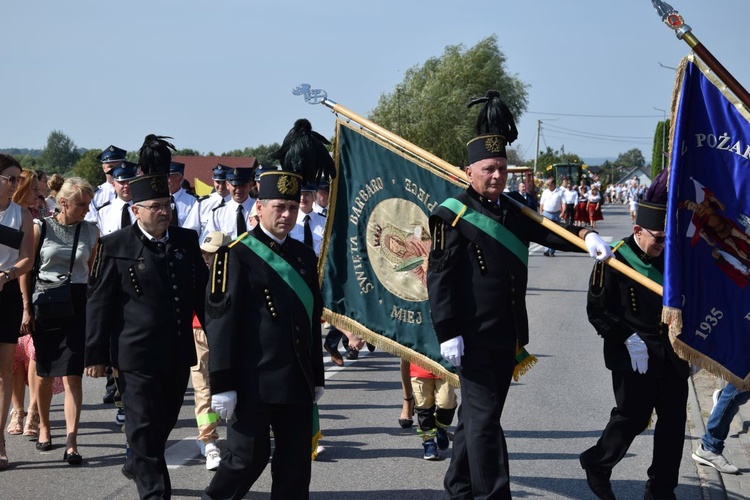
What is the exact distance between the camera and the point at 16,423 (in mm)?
8477

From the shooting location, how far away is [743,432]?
818 centimetres

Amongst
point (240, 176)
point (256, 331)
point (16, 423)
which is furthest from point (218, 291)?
point (240, 176)

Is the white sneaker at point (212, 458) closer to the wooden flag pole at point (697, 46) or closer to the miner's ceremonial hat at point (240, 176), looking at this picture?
the miner's ceremonial hat at point (240, 176)

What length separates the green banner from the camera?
7238mm

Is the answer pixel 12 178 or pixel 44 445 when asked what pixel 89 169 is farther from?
pixel 12 178

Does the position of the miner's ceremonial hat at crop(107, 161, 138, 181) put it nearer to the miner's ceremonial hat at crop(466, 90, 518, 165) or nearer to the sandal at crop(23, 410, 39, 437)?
the sandal at crop(23, 410, 39, 437)

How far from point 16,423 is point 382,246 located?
11.3 feet

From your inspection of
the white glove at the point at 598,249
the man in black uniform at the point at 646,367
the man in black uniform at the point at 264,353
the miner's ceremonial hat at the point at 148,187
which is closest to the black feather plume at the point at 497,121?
the white glove at the point at 598,249

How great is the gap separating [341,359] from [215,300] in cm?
652

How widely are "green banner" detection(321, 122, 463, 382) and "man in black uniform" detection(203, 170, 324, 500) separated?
1930mm

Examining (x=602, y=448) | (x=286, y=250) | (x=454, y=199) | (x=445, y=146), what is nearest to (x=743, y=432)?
(x=602, y=448)

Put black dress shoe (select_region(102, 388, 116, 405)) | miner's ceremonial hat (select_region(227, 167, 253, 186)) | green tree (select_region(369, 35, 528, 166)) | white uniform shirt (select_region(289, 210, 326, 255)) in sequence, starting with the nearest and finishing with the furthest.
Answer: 1. black dress shoe (select_region(102, 388, 116, 405))
2. white uniform shirt (select_region(289, 210, 326, 255))
3. miner's ceremonial hat (select_region(227, 167, 253, 186))
4. green tree (select_region(369, 35, 528, 166))

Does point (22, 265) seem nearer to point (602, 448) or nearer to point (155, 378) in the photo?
point (155, 378)

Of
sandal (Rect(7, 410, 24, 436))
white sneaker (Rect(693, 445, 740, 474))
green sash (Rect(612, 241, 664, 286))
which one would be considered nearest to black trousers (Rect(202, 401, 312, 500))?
green sash (Rect(612, 241, 664, 286))
